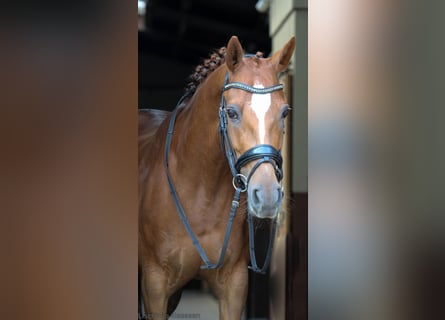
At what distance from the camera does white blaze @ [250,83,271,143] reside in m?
1.94

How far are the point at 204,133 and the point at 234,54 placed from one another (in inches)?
13.2

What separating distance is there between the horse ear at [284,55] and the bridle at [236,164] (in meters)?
0.10

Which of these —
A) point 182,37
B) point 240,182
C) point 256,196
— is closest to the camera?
point 256,196

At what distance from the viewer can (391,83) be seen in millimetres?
2248

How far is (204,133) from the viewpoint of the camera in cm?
222

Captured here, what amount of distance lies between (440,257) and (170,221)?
1025mm

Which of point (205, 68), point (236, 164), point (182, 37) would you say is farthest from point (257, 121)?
point (182, 37)

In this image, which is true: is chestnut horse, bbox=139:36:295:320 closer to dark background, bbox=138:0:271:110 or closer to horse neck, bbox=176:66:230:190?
horse neck, bbox=176:66:230:190

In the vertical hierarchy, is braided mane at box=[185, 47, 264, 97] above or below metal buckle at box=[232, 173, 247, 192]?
above

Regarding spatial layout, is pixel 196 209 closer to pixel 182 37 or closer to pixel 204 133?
pixel 204 133

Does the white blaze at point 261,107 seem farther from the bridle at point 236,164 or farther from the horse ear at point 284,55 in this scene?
the horse ear at point 284,55

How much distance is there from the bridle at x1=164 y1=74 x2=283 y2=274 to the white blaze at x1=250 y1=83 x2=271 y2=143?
2 cm

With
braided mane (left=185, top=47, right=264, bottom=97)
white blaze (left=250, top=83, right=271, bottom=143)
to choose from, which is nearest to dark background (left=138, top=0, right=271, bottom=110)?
braided mane (left=185, top=47, right=264, bottom=97)

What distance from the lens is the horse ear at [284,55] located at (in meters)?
2.07
